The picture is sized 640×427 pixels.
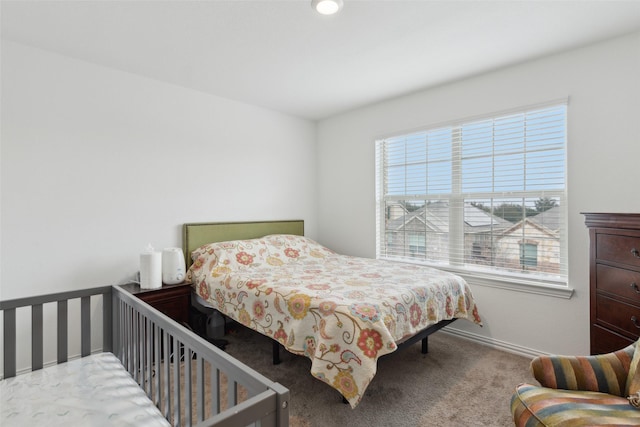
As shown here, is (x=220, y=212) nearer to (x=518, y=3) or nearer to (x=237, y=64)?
(x=237, y=64)

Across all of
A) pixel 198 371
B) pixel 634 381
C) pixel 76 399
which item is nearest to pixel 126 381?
pixel 76 399

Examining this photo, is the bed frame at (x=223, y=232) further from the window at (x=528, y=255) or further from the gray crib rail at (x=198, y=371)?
the gray crib rail at (x=198, y=371)

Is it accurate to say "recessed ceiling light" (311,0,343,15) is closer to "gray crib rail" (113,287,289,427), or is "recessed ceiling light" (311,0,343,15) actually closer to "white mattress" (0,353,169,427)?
"gray crib rail" (113,287,289,427)

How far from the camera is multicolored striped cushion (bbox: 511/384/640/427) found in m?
1.15

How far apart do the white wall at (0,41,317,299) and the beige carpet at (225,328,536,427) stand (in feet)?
4.53

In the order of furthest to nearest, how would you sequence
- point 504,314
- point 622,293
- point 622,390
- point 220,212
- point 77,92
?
1. point 220,212
2. point 504,314
3. point 77,92
4. point 622,293
5. point 622,390

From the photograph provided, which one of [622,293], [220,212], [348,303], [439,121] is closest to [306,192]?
[220,212]

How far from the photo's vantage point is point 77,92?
2.55 meters

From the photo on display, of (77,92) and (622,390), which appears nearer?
(622,390)

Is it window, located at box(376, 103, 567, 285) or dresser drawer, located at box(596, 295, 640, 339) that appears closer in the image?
dresser drawer, located at box(596, 295, 640, 339)

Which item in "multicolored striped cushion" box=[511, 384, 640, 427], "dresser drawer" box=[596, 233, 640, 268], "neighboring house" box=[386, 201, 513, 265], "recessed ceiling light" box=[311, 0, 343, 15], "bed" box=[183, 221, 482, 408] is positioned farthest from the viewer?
"neighboring house" box=[386, 201, 513, 265]

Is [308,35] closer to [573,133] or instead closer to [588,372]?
[573,133]

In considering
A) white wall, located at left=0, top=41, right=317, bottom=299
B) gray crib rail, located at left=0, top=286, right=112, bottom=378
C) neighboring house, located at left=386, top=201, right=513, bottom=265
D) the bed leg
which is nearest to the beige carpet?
the bed leg

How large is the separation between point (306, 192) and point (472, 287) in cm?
228
